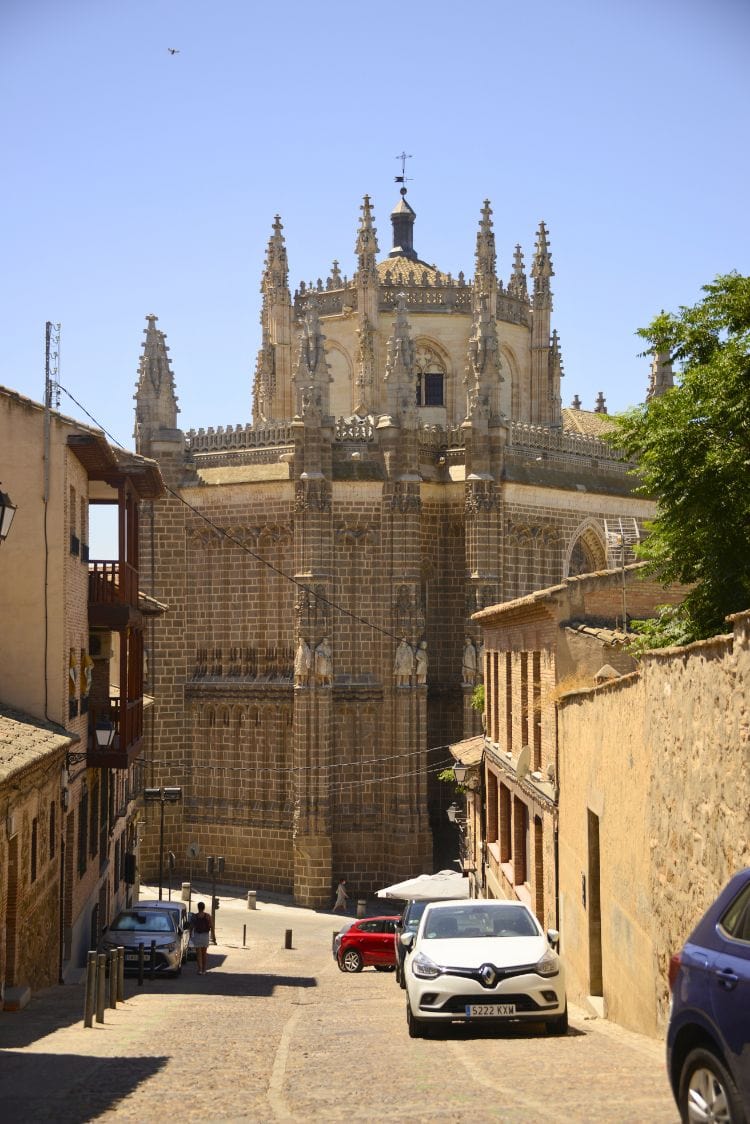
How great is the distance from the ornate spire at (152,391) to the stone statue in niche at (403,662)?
406 inches

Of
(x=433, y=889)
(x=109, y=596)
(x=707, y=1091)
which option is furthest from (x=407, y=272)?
(x=707, y=1091)

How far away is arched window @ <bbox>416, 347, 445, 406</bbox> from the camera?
50.7 meters

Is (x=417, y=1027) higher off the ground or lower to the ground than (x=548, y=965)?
lower

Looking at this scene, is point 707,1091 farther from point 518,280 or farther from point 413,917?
point 518,280

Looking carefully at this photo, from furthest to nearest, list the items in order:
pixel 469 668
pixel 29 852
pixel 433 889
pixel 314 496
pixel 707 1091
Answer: pixel 314 496 < pixel 469 668 < pixel 433 889 < pixel 29 852 < pixel 707 1091

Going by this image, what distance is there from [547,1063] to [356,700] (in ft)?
105

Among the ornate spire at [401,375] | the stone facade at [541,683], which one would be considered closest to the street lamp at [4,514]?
the stone facade at [541,683]

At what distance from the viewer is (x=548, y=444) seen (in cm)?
4550

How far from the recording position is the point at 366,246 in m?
48.9

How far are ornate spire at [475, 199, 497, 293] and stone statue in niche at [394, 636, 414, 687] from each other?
1366 cm

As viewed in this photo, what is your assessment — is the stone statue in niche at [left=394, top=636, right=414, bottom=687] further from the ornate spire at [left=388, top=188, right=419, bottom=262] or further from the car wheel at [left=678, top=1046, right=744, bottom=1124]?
the car wheel at [left=678, top=1046, right=744, bottom=1124]

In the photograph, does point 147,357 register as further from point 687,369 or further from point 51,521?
point 687,369

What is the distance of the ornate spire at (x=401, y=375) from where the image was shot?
42219 mm

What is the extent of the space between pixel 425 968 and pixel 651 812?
2.31 meters
